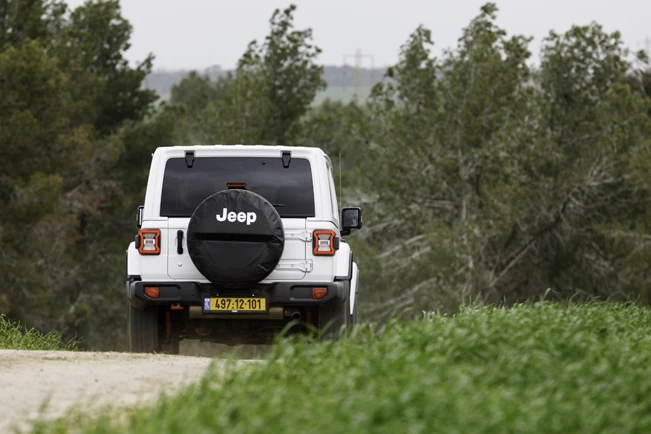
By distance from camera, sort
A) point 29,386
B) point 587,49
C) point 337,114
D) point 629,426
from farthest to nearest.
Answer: point 337,114 < point 587,49 < point 29,386 < point 629,426

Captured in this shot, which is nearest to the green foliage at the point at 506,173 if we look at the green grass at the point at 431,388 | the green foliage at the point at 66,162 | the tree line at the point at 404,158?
the tree line at the point at 404,158

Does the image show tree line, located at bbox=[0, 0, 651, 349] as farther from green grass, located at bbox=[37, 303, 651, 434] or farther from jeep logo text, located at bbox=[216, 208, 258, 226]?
green grass, located at bbox=[37, 303, 651, 434]

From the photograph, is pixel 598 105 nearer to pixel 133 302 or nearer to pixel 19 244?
pixel 19 244

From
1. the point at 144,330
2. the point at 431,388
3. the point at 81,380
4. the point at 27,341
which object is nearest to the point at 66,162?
the point at 27,341

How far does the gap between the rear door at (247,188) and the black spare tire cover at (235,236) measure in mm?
291

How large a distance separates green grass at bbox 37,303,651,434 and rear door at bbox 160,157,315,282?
2827mm

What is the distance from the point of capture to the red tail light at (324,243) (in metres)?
10.6

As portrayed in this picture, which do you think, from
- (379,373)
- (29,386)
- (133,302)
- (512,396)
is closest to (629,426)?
(512,396)

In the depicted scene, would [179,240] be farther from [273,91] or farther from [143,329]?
[273,91]

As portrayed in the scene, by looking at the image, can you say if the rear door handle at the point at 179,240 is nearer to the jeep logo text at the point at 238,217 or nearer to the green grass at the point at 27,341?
the jeep logo text at the point at 238,217

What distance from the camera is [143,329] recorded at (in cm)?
1103

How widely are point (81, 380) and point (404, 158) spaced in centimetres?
2748

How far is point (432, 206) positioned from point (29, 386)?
1129 inches

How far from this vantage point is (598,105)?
32.8m
